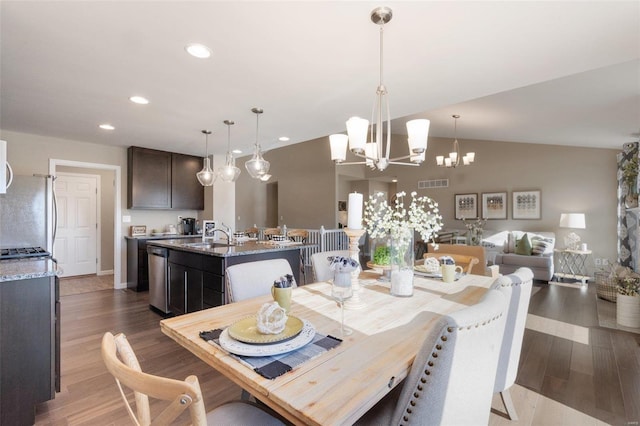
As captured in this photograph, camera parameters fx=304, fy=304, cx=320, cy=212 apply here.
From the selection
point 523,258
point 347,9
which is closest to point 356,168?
point 523,258

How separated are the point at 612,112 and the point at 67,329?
6584 mm

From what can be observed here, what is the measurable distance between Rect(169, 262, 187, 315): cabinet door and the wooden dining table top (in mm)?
2065

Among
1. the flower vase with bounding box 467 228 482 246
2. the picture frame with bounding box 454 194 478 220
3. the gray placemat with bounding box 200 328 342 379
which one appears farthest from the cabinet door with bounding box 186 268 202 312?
the picture frame with bounding box 454 194 478 220

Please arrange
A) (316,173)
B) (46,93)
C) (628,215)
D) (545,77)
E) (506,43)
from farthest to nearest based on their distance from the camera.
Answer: (316,173) < (628,215) < (46,93) < (545,77) < (506,43)

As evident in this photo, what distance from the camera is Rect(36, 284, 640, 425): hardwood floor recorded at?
1.87 meters

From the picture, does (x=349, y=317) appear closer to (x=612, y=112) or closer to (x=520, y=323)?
(x=520, y=323)

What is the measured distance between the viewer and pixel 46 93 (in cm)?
270

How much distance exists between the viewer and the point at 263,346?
1026mm

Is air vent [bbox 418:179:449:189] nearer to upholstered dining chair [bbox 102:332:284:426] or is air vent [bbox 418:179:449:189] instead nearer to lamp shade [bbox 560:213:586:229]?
lamp shade [bbox 560:213:586:229]

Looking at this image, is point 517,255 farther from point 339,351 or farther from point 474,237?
point 339,351

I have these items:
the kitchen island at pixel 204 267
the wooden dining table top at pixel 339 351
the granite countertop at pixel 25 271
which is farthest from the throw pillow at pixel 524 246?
the granite countertop at pixel 25 271

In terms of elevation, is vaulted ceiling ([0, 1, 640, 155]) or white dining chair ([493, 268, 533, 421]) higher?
vaulted ceiling ([0, 1, 640, 155])

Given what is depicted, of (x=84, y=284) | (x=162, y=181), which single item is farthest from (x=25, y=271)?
(x=84, y=284)

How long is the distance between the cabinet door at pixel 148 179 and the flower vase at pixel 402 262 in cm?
451
